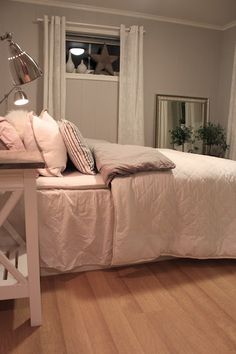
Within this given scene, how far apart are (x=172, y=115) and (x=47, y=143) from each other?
289 cm

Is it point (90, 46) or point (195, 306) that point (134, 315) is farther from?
point (90, 46)

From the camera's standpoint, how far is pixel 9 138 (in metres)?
1.81

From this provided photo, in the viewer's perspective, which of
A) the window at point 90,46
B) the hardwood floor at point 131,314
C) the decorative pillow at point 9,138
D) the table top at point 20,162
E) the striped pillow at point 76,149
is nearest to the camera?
the table top at point 20,162

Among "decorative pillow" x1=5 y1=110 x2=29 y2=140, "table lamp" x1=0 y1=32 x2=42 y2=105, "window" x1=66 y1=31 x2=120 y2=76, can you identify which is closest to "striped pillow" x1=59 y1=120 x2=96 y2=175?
"decorative pillow" x1=5 y1=110 x2=29 y2=140

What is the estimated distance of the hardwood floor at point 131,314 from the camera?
1313 mm

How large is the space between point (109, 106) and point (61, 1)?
1.41 m

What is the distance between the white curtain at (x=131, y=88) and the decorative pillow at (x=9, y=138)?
2.39 metres

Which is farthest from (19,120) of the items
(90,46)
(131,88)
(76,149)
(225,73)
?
(225,73)

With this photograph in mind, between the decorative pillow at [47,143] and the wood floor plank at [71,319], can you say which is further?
the decorative pillow at [47,143]

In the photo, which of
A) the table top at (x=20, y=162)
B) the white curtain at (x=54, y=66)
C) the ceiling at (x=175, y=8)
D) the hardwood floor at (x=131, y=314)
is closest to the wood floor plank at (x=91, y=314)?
the hardwood floor at (x=131, y=314)

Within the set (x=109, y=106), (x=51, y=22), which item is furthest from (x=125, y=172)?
(x=51, y=22)

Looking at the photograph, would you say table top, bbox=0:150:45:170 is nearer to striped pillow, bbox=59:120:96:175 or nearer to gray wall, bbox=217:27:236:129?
striped pillow, bbox=59:120:96:175

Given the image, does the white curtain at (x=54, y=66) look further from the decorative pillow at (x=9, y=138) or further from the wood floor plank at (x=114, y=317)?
the wood floor plank at (x=114, y=317)

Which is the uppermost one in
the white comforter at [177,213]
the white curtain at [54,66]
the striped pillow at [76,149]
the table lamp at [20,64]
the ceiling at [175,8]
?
the ceiling at [175,8]
